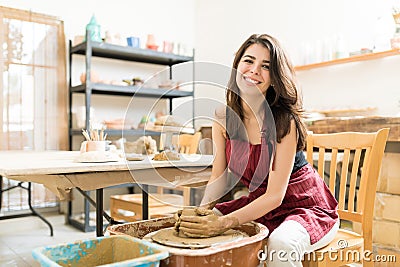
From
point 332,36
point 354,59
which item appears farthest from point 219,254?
point 332,36

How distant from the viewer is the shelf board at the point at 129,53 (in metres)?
3.56

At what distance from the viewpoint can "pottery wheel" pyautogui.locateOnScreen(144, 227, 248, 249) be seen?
1.04 metres

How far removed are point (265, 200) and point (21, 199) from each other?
284 cm

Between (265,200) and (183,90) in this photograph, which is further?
(183,90)

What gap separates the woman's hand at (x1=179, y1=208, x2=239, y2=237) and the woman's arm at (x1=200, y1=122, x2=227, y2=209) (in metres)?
0.29

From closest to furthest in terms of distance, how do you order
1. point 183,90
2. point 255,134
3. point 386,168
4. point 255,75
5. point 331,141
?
point 255,75 < point 255,134 < point 331,141 < point 386,168 < point 183,90

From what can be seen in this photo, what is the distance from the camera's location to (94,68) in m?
3.98

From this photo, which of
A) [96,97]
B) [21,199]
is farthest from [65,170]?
[96,97]

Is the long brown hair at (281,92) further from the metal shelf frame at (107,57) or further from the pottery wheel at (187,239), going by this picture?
the metal shelf frame at (107,57)

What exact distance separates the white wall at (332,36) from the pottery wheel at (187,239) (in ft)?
7.53

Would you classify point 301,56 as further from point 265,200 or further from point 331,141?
point 265,200

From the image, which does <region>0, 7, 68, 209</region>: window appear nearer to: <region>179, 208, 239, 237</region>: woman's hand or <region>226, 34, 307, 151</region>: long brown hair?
<region>226, 34, 307, 151</region>: long brown hair

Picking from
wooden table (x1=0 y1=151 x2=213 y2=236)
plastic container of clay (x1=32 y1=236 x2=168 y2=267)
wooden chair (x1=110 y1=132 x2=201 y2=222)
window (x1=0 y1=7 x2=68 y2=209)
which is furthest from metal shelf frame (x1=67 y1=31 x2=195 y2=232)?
plastic container of clay (x1=32 y1=236 x2=168 y2=267)

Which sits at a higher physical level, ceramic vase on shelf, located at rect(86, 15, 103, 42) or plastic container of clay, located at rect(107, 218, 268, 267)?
ceramic vase on shelf, located at rect(86, 15, 103, 42)
